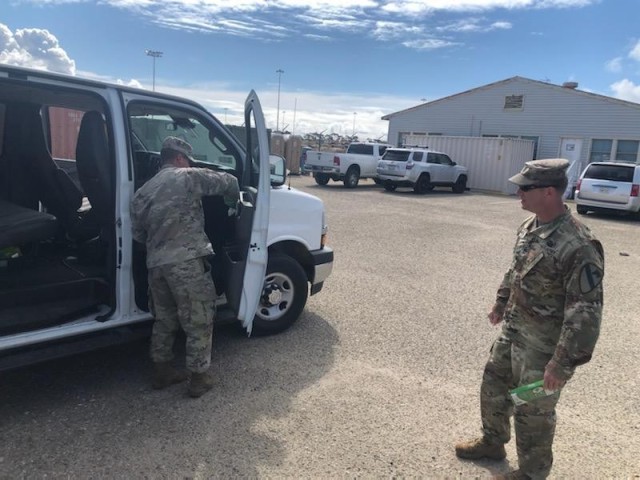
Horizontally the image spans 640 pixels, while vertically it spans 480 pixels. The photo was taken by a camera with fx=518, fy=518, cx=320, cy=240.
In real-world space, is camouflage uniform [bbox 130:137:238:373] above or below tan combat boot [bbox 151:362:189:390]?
above

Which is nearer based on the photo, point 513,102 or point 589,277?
point 589,277

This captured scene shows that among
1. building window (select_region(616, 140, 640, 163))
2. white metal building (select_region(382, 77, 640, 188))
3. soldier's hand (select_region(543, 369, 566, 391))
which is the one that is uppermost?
white metal building (select_region(382, 77, 640, 188))

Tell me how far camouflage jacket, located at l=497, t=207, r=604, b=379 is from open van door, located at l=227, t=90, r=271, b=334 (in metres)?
1.83

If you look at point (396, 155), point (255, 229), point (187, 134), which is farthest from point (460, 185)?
point (255, 229)

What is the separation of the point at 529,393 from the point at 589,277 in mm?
655

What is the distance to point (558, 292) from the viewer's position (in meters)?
2.63

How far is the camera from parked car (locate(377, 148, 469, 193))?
2056cm

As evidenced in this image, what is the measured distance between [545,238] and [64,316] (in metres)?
3.20

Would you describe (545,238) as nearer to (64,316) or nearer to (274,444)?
(274,444)

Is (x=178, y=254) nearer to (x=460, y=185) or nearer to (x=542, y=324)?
(x=542, y=324)

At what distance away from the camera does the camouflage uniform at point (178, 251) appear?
357 centimetres

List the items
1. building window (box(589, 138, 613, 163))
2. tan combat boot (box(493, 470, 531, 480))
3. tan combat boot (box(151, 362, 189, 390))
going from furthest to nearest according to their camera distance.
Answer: building window (box(589, 138, 613, 163)), tan combat boot (box(151, 362, 189, 390)), tan combat boot (box(493, 470, 531, 480))

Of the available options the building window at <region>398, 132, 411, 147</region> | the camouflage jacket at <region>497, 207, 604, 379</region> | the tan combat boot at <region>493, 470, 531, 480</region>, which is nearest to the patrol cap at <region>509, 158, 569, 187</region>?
the camouflage jacket at <region>497, 207, 604, 379</region>

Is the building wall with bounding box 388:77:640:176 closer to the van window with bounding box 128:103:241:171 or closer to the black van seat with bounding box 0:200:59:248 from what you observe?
the van window with bounding box 128:103:241:171
